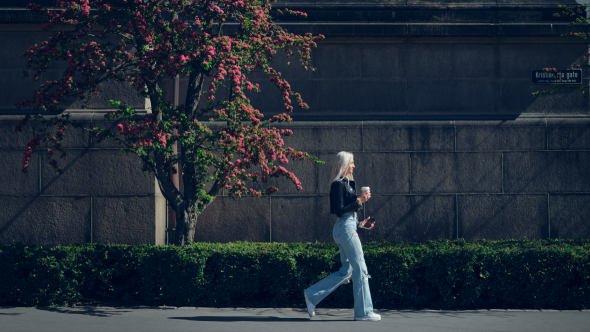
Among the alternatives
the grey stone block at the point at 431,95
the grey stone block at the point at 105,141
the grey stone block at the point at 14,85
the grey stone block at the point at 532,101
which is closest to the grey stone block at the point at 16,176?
the grey stone block at the point at 14,85

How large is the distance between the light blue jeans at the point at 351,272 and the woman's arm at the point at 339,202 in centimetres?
10

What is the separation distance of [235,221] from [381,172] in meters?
3.06

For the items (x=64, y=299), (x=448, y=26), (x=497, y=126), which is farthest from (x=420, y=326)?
(x=448, y=26)

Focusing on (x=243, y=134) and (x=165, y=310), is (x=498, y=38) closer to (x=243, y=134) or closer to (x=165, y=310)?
(x=243, y=134)

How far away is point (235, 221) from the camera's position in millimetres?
11375

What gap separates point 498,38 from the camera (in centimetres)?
1177

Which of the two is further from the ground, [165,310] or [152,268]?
[152,268]

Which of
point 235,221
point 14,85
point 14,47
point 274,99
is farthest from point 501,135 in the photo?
point 14,47

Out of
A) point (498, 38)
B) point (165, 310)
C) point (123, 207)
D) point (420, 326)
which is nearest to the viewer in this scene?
point (420, 326)

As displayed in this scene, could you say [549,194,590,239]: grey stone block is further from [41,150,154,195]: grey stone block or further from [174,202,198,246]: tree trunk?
[41,150,154,195]: grey stone block

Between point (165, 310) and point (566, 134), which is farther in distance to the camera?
point (566, 134)

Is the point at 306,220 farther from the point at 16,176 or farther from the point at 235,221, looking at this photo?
the point at 16,176

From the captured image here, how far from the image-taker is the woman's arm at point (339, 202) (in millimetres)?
6969

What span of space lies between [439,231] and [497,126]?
2.41m
